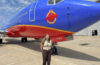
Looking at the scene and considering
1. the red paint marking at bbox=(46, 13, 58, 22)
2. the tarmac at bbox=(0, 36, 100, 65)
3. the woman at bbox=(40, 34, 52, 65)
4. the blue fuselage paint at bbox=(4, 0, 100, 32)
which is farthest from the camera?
the red paint marking at bbox=(46, 13, 58, 22)

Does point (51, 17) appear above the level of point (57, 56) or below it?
above

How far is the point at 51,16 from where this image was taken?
8.98 meters

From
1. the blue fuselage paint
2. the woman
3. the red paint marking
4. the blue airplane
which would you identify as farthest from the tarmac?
the red paint marking

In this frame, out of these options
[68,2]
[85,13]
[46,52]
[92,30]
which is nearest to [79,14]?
[85,13]

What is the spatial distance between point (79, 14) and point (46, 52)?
279 cm

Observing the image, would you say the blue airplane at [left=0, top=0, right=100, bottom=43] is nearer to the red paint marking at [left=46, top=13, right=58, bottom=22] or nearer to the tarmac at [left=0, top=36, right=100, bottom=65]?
the red paint marking at [left=46, top=13, right=58, bottom=22]

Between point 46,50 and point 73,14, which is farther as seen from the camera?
point 73,14

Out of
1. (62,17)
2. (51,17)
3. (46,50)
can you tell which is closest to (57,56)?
(51,17)

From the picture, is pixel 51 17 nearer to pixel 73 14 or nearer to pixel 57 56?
pixel 73 14

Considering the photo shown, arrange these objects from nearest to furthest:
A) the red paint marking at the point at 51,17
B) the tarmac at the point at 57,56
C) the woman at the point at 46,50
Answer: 1. the woman at the point at 46,50
2. the tarmac at the point at 57,56
3. the red paint marking at the point at 51,17

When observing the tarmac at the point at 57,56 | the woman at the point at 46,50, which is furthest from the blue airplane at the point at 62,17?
the woman at the point at 46,50

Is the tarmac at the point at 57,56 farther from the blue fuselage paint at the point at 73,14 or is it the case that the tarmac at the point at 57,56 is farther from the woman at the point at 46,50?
the blue fuselage paint at the point at 73,14

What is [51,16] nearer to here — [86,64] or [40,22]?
[40,22]

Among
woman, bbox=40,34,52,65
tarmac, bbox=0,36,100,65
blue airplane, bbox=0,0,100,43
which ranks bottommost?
tarmac, bbox=0,36,100,65
